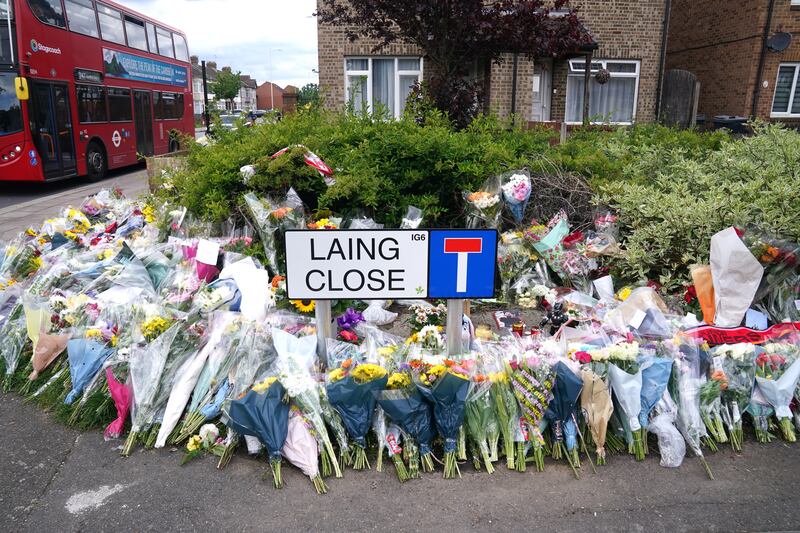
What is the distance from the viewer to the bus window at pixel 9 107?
39.8ft

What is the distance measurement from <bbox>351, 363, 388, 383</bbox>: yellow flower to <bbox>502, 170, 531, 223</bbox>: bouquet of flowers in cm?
293

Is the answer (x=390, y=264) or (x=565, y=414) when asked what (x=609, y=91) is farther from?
(x=565, y=414)

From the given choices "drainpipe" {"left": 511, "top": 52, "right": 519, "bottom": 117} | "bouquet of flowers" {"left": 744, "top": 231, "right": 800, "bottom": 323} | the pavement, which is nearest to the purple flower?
"bouquet of flowers" {"left": 744, "top": 231, "right": 800, "bottom": 323}

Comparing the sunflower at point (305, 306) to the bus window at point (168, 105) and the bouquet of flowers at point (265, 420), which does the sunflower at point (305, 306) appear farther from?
the bus window at point (168, 105)

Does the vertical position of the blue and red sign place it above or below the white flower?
above

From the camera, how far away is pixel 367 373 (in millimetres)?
3342

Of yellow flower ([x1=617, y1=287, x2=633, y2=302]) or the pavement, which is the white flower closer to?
yellow flower ([x1=617, y1=287, x2=633, y2=302])

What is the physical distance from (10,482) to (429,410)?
223cm

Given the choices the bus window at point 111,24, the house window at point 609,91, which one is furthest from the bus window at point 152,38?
the house window at point 609,91

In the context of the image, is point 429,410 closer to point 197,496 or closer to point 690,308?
point 197,496

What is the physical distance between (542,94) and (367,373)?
1578cm

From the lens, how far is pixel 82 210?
8039 millimetres

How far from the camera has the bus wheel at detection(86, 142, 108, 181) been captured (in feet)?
50.0

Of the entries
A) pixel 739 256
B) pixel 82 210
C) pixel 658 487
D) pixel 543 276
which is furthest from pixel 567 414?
pixel 82 210
